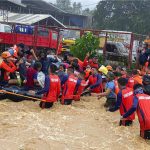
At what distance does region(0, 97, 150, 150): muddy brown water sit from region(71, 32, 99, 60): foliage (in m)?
7.48

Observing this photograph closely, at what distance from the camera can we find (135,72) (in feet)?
39.4

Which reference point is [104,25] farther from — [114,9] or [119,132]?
[119,132]

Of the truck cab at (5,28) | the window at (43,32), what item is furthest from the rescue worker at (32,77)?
the truck cab at (5,28)

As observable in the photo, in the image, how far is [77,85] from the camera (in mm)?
11406

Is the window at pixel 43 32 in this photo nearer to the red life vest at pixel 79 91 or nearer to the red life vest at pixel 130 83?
the red life vest at pixel 79 91

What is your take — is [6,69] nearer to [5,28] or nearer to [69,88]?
[69,88]

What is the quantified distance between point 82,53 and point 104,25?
3446 cm

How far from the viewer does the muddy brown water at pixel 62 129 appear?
7.89 metres

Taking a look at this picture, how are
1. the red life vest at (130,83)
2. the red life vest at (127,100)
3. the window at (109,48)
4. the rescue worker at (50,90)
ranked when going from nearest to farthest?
1. the red life vest at (127,100)
2. the rescue worker at (50,90)
3. the red life vest at (130,83)
4. the window at (109,48)

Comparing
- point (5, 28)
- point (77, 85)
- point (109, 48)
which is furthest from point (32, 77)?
point (5, 28)

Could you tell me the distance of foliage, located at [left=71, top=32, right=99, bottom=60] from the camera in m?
18.3

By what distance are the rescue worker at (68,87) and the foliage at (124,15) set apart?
37.1 metres

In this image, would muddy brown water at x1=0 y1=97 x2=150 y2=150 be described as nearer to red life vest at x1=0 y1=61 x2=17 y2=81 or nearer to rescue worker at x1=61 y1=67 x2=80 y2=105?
rescue worker at x1=61 y1=67 x2=80 y2=105

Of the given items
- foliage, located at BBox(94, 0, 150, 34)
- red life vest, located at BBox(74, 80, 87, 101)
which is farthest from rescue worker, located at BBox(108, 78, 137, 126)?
foliage, located at BBox(94, 0, 150, 34)
